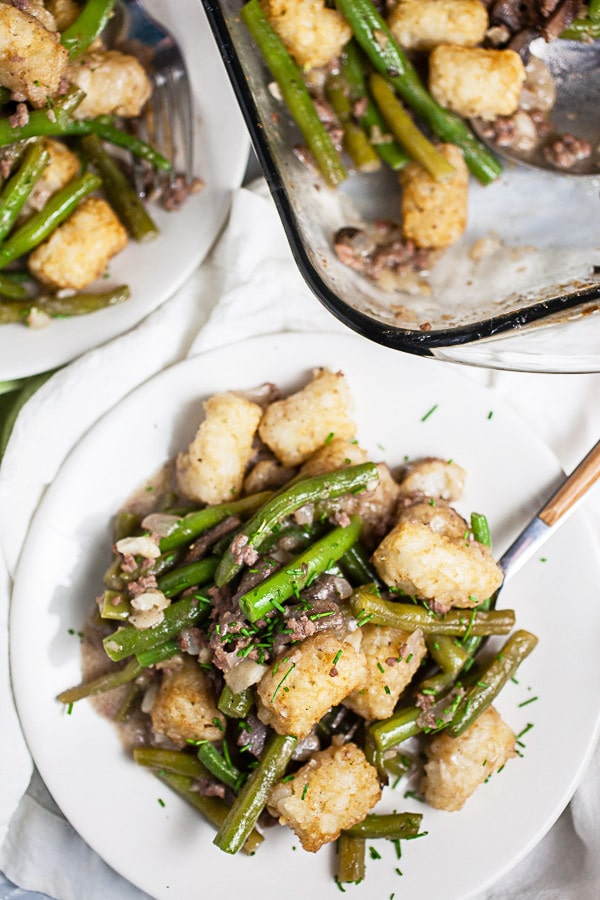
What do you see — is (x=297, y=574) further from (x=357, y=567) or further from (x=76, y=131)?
(x=76, y=131)

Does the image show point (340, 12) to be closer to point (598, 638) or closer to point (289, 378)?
point (289, 378)

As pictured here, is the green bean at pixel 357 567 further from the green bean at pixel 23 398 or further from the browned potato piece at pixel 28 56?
the browned potato piece at pixel 28 56

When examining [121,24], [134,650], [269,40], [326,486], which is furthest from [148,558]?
[121,24]

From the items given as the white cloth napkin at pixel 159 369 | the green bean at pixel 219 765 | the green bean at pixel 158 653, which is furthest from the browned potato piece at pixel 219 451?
the green bean at pixel 219 765

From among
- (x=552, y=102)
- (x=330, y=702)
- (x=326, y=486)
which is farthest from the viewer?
(x=552, y=102)

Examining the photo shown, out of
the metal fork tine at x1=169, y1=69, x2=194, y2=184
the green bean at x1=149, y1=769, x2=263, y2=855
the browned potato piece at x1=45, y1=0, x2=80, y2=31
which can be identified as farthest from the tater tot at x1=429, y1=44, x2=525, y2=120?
the green bean at x1=149, y1=769, x2=263, y2=855

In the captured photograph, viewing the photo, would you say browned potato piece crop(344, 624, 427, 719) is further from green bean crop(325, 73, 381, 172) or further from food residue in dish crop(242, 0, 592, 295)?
green bean crop(325, 73, 381, 172)

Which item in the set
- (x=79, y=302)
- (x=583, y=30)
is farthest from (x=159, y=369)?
(x=583, y=30)
